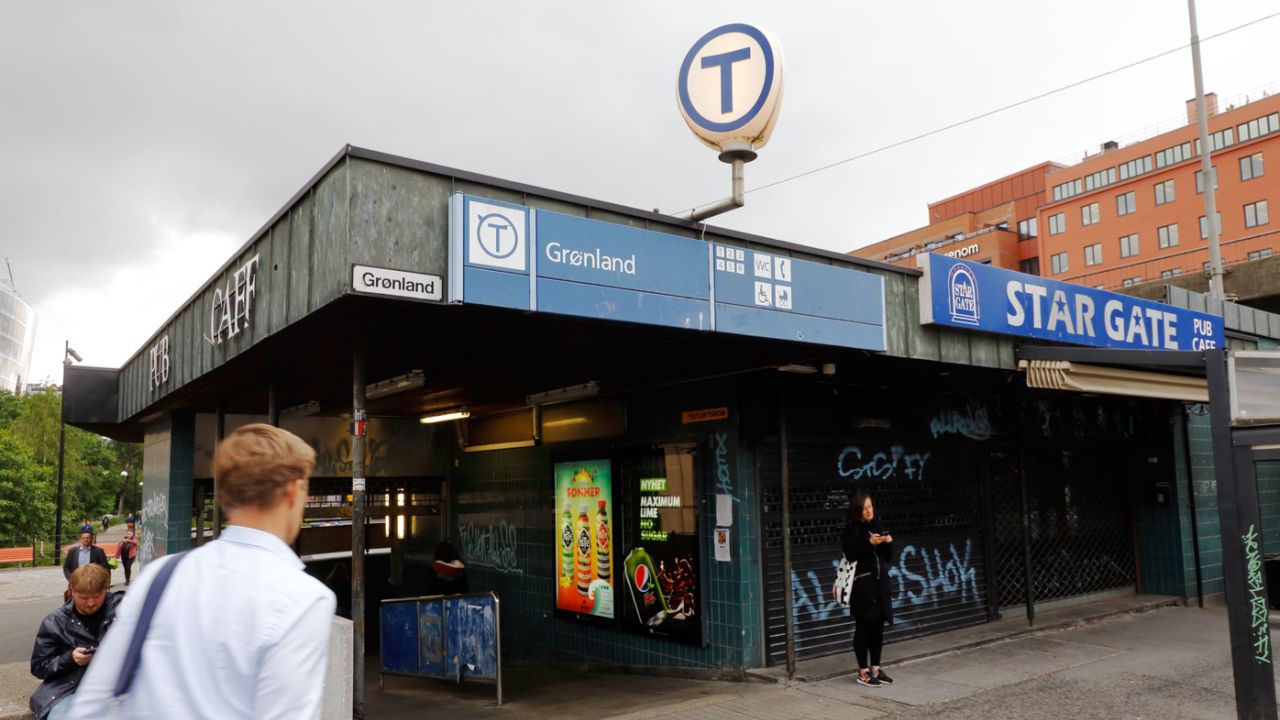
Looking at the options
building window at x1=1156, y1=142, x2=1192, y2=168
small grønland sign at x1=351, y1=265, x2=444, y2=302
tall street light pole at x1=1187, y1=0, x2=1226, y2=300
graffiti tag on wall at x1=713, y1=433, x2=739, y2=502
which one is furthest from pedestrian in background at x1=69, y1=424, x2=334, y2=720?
building window at x1=1156, y1=142, x2=1192, y2=168

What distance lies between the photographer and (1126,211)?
63156 mm

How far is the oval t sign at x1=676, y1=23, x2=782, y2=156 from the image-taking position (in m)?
7.14

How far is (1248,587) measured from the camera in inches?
230

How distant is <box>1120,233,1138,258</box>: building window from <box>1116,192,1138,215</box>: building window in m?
1.76

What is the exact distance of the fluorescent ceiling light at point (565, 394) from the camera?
10.2 metres

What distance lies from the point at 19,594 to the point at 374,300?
23.4 metres

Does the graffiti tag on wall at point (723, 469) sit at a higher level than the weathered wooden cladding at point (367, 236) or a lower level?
lower

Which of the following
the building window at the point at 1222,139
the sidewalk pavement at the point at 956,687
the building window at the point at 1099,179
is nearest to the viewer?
the sidewalk pavement at the point at 956,687

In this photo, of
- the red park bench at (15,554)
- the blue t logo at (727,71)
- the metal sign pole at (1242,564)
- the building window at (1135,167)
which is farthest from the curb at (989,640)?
the building window at (1135,167)

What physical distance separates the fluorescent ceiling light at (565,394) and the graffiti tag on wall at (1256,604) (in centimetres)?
611

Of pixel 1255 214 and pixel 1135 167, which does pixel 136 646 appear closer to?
pixel 1255 214

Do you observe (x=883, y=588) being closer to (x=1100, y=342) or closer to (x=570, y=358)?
(x=570, y=358)

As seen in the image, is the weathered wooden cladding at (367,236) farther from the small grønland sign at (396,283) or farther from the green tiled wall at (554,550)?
the green tiled wall at (554,550)

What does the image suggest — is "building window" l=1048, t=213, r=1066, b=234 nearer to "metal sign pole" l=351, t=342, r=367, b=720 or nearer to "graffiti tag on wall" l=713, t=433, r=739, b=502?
"graffiti tag on wall" l=713, t=433, r=739, b=502
